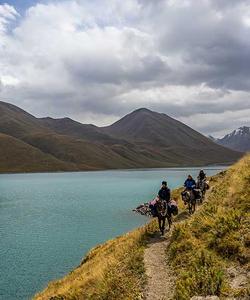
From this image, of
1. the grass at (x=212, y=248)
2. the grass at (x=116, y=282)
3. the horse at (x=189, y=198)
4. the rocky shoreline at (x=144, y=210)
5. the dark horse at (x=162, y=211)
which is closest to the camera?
the grass at (x=212, y=248)

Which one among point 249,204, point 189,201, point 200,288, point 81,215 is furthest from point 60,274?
point 81,215

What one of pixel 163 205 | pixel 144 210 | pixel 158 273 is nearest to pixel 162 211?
pixel 163 205

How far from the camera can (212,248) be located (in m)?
17.0

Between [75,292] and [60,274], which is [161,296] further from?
[60,274]

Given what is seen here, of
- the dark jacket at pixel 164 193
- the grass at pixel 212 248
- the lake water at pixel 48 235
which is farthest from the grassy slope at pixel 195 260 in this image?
the lake water at pixel 48 235

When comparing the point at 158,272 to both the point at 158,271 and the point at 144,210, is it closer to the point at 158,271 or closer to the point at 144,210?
the point at 158,271

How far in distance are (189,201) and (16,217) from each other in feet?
170

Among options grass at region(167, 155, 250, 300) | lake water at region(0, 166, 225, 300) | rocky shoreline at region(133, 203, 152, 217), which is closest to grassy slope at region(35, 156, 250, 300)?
grass at region(167, 155, 250, 300)

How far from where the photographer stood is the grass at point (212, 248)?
43.7ft

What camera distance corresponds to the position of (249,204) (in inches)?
790

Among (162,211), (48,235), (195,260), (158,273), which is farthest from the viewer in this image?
(48,235)

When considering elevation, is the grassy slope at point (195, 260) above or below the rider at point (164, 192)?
below

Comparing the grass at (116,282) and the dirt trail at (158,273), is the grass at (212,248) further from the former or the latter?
the grass at (116,282)

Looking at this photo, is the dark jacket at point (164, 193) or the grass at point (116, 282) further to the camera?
the dark jacket at point (164, 193)
